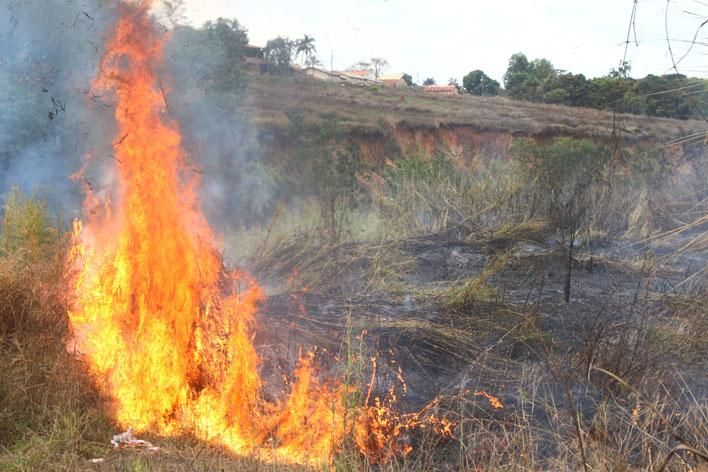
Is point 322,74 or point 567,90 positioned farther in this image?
point 322,74

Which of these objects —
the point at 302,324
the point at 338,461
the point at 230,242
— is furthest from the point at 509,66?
the point at 338,461

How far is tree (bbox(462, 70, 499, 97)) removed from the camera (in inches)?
1581

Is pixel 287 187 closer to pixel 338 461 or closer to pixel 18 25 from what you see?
pixel 18 25

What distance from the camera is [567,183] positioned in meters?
9.59

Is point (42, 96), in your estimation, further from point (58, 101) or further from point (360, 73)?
point (360, 73)

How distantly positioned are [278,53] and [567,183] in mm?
17987

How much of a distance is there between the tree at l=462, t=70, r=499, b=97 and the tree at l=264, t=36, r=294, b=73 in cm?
1695

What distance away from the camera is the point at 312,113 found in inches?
1025

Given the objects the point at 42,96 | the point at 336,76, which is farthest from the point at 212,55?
the point at 336,76

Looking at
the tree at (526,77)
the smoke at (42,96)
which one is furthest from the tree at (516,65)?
the smoke at (42,96)

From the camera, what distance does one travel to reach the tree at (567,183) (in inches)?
278

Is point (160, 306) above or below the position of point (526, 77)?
below

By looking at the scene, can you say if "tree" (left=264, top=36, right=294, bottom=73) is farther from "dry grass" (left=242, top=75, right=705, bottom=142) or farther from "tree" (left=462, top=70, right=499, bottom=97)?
"tree" (left=462, top=70, right=499, bottom=97)

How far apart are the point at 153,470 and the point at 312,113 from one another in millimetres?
23613
